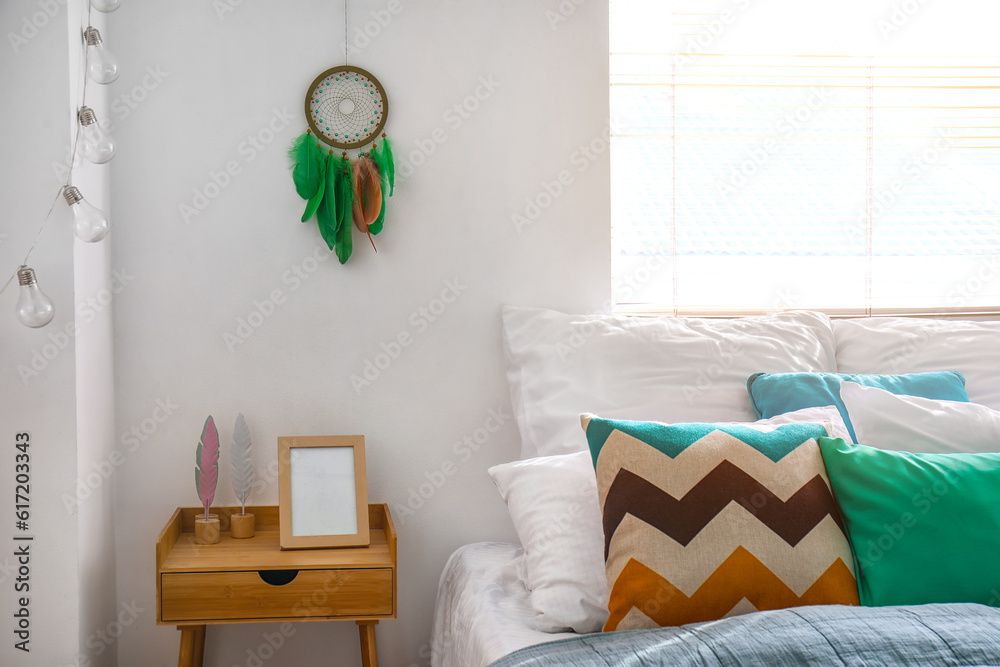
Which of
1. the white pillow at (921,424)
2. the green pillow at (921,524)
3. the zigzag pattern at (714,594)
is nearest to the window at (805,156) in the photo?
the white pillow at (921,424)

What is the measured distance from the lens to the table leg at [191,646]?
5.49 ft

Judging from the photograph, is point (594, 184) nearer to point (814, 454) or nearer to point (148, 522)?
point (814, 454)

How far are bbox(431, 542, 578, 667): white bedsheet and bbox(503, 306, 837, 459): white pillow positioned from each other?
0.30 m

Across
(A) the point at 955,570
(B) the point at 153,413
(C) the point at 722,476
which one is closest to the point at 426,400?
(B) the point at 153,413

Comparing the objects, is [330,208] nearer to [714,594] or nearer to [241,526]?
[241,526]

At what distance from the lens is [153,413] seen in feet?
6.34

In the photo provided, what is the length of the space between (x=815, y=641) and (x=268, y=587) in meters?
1.14

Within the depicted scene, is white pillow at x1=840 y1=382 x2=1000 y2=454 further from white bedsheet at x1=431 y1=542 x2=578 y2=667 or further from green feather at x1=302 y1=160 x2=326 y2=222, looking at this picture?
green feather at x1=302 y1=160 x2=326 y2=222

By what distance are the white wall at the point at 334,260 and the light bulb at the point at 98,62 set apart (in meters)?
0.34

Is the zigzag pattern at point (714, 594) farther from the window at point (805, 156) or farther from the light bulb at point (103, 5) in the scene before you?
the light bulb at point (103, 5)

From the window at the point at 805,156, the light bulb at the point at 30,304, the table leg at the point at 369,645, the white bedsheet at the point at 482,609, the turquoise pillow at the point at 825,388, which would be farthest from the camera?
the window at the point at 805,156

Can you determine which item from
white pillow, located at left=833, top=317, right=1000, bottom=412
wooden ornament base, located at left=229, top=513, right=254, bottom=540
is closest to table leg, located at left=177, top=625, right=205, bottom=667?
wooden ornament base, located at left=229, top=513, right=254, bottom=540

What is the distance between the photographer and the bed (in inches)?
42.6

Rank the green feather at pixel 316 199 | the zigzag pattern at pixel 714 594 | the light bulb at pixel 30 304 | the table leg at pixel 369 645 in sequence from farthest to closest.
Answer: the green feather at pixel 316 199 → the table leg at pixel 369 645 → the light bulb at pixel 30 304 → the zigzag pattern at pixel 714 594
